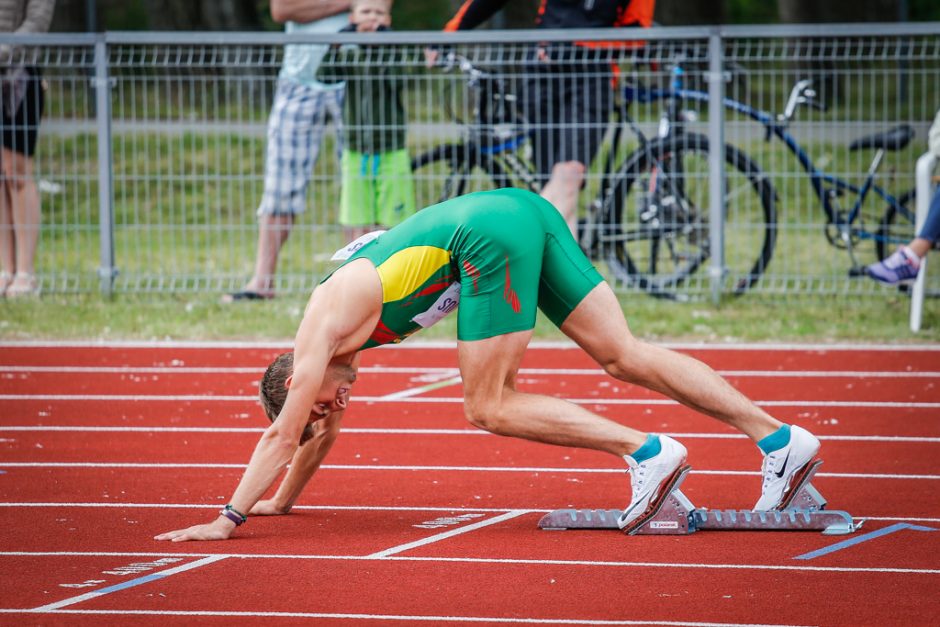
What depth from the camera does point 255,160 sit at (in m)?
12.1

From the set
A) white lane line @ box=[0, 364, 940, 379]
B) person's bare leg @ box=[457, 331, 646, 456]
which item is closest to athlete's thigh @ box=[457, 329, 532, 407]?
person's bare leg @ box=[457, 331, 646, 456]

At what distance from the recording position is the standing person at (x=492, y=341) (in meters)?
5.29

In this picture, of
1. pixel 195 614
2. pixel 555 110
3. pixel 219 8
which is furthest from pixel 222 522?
pixel 219 8

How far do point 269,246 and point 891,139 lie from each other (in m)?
4.37

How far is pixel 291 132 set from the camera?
10945 mm

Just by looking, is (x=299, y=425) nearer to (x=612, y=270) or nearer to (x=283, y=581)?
(x=283, y=581)

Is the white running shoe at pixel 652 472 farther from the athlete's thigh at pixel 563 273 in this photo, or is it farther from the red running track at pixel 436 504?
the athlete's thigh at pixel 563 273

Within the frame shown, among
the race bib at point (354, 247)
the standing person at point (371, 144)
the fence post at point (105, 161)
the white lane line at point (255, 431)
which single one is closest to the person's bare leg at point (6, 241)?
the fence post at point (105, 161)

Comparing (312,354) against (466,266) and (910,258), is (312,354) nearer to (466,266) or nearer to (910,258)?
(466,266)

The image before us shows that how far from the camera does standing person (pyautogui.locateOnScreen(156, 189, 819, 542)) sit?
208 inches

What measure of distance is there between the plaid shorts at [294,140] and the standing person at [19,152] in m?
1.72

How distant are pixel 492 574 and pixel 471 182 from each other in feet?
20.4

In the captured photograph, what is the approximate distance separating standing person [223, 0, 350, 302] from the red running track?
1.59 metres

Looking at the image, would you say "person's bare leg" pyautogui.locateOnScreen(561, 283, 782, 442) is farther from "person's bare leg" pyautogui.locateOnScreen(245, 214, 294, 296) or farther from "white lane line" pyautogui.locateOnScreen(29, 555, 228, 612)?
"person's bare leg" pyautogui.locateOnScreen(245, 214, 294, 296)
